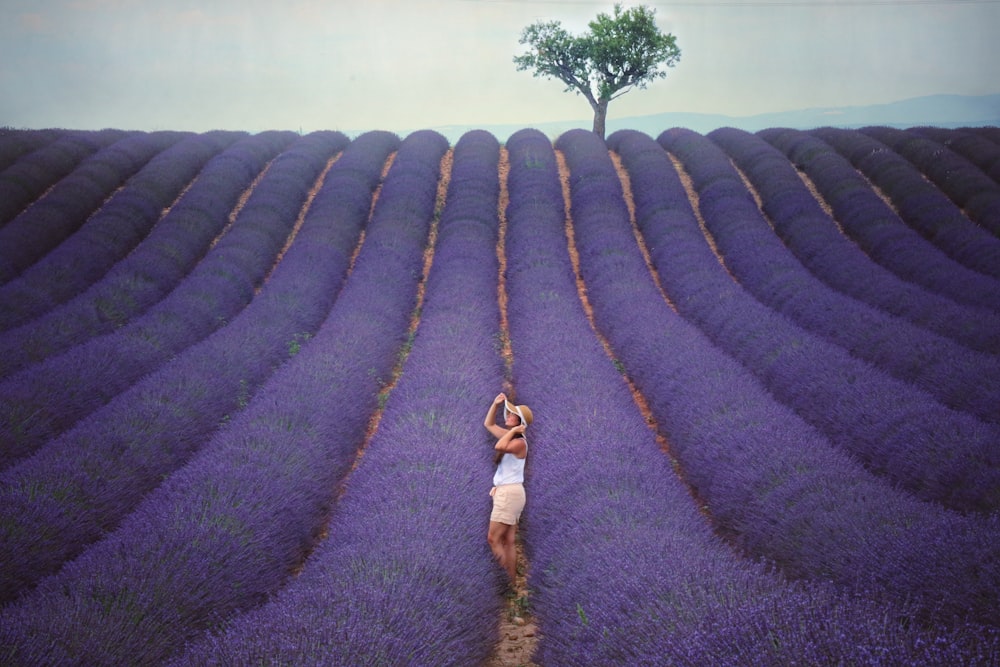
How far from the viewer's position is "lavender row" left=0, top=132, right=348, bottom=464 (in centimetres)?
537

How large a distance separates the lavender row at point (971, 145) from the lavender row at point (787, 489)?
10.5m

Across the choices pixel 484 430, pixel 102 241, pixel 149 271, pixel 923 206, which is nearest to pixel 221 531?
pixel 484 430

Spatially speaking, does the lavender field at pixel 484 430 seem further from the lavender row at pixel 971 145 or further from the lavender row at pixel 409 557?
the lavender row at pixel 971 145

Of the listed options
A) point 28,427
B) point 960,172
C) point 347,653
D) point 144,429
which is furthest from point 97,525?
point 960,172

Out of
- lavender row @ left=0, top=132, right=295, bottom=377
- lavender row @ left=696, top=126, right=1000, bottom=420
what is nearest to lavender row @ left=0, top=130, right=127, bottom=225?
lavender row @ left=0, top=132, right=295, bottom=377

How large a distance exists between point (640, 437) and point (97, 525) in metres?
3.65

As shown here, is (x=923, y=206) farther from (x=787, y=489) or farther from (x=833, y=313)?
(x=787, y=489)

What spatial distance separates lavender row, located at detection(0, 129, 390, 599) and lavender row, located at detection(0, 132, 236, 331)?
2688mm

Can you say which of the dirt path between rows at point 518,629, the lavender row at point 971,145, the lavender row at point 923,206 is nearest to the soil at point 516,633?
the dirt path between rows at point 518,629

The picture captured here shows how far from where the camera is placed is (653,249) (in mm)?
11688

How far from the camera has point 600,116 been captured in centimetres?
2177

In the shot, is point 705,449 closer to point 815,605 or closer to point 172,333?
point 815,605

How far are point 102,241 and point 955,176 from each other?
53.3 feet

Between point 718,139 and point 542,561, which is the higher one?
point 718,139
